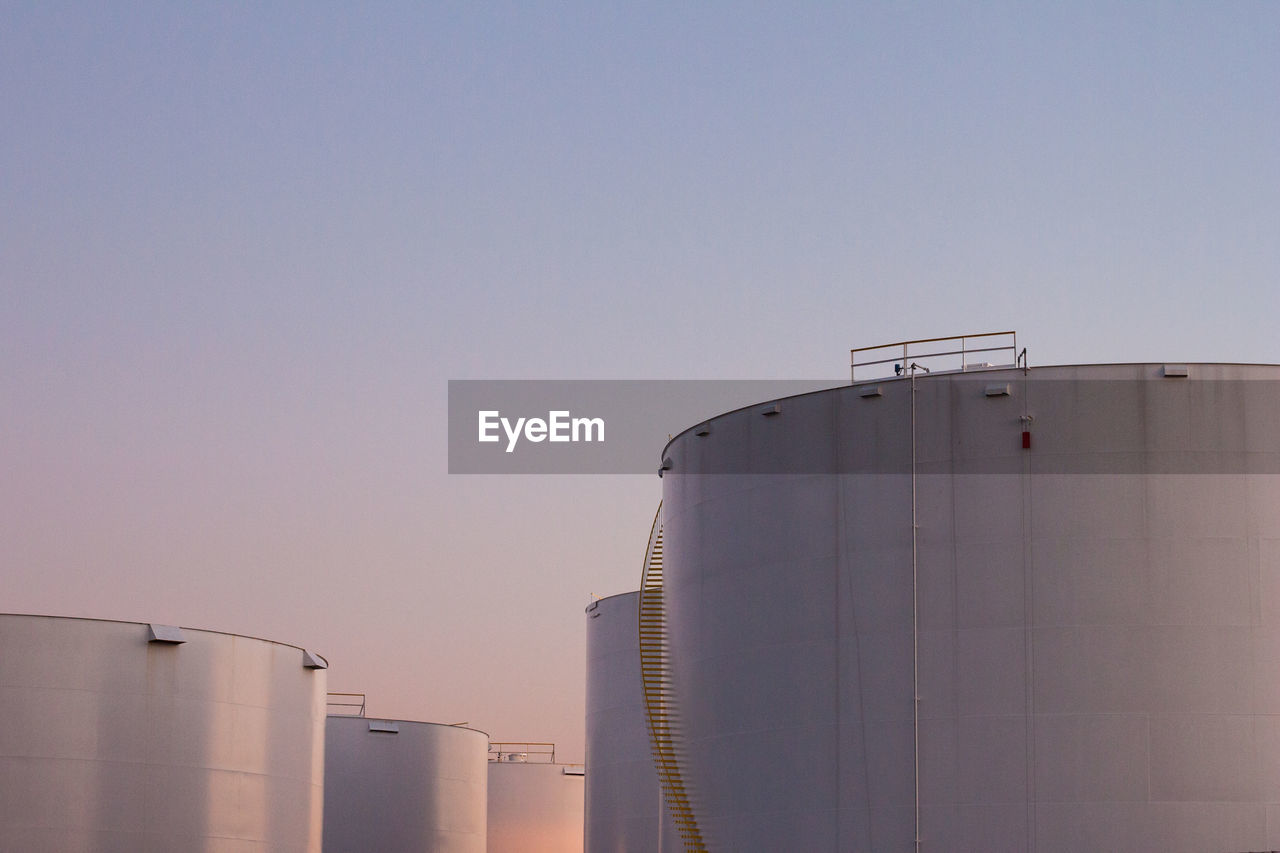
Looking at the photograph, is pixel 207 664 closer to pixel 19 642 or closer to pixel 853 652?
pixel 19 642

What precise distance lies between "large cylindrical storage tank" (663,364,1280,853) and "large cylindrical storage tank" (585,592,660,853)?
14098 millimetres

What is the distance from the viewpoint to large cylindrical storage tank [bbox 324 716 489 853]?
171 ft

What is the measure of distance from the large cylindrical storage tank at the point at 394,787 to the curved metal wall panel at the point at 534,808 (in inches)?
417

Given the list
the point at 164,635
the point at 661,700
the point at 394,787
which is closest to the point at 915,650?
the point at 661,700

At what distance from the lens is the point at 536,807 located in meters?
66.7

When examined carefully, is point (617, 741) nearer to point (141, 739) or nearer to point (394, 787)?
point (394, 787)

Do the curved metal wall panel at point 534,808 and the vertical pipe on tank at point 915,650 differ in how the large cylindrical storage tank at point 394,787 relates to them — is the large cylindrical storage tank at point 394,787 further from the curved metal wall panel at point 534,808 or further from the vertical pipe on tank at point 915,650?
the vertical pipe on tank at point 915,650

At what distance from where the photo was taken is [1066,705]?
2655 centimetres

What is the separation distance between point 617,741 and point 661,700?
13419mm

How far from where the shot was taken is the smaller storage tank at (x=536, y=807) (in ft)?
217

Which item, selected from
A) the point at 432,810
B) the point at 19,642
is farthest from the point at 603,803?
the point at 19,642

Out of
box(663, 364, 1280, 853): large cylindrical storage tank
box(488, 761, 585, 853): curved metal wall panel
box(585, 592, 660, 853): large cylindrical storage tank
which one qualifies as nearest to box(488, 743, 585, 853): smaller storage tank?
box(488, 761, 585, 853): curved metal wall panel

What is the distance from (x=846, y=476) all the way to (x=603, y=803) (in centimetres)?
1979

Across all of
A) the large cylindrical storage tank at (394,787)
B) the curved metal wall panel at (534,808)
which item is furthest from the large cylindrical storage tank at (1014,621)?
the curved metal wall panel at (534,808)
